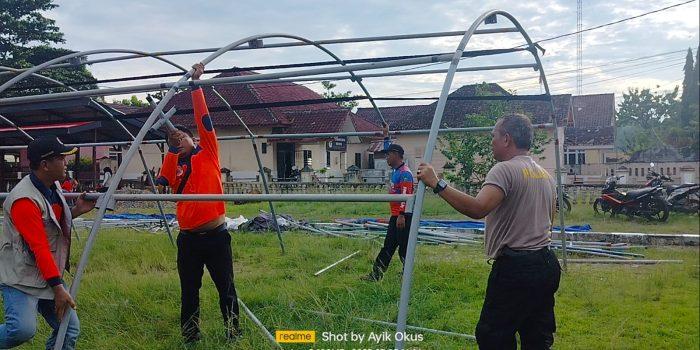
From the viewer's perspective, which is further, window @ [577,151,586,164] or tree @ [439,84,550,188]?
window @ [577,151,586,164]

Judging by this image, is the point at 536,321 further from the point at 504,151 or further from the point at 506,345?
the point at 504,151

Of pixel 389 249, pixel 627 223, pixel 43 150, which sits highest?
pixel 43 150

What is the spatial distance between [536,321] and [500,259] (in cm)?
41

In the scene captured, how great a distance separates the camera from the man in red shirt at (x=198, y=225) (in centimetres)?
432

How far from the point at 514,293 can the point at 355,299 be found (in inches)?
97.4

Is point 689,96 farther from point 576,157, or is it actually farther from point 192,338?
point 576,157

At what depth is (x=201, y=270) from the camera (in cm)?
443

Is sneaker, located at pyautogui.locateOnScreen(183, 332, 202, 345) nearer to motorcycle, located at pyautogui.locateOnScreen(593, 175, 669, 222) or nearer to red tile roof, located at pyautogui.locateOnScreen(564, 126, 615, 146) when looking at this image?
→ motorcycle, located at pyautogui.locateOnScreen(593, 175, 669, 222)

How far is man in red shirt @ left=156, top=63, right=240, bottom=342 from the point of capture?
4316 millimetres

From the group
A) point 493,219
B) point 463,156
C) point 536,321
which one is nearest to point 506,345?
point 536,321

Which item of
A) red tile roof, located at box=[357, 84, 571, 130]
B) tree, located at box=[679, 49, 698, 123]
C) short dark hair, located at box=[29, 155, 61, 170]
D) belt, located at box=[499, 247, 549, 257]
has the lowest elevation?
belt, located at box=[499, 247, 549, 257]
